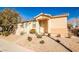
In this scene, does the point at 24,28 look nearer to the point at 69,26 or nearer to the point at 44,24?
the point at 44,24

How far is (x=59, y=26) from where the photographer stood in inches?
121

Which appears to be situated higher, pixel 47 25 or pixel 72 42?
pixel 47 25

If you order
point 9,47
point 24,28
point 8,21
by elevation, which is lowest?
point 9,47

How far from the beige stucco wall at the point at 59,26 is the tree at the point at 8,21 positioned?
0.53 meters

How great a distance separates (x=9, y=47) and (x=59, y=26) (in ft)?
2.61

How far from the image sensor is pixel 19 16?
306 centimetres

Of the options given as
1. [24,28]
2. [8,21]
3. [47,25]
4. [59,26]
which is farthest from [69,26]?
[8,21]

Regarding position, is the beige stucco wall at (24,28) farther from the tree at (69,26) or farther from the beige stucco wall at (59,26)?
the tree at (69,26)

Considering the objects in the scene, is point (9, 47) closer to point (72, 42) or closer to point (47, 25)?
point (47, 25)

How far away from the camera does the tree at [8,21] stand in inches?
120

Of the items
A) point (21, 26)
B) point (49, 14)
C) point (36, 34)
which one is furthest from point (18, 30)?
point (49, 14)

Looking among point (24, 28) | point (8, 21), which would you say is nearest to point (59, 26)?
point (24, 28)

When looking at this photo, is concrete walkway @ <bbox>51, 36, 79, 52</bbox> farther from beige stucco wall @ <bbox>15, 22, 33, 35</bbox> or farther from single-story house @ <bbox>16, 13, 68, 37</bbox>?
beige stucco wall @ <bbox>15, 22, 33, 35</bbox>
